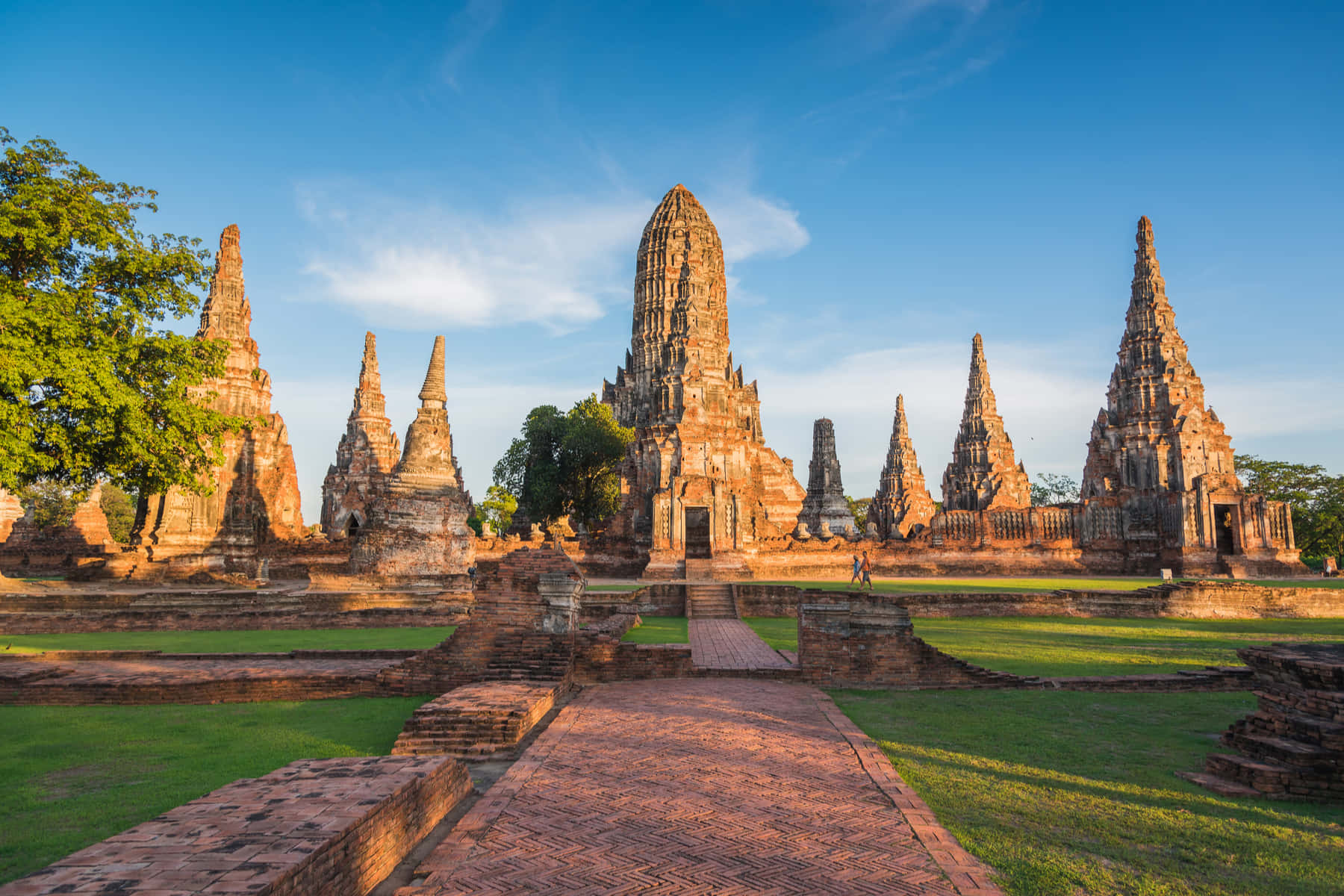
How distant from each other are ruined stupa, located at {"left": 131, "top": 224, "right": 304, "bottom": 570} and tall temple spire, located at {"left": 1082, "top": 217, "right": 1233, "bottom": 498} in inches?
1324

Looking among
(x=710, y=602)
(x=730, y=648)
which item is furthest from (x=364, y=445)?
(x=730, y=648)

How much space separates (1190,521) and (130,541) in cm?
3950

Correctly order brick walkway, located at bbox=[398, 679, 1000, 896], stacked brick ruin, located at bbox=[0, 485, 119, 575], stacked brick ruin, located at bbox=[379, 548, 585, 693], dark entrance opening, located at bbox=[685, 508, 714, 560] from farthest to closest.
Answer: stacked brick ruin, located at bbox=[0, 485, 119, 575] → dark entrance opening, located at bbox=[685, 508, 714, 560] → stacked brick ruin, located at bbox=[379, 548, 585, 693] → brick walkway, located at bbox=[398, 679, 1000, 896]

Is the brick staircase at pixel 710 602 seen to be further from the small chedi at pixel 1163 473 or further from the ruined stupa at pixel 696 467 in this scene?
the small chedi at pixel 1163 473

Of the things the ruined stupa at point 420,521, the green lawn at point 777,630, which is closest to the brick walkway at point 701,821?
the green lawn at point 777,630

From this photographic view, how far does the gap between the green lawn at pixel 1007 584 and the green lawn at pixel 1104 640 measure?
341cm

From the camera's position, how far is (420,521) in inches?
826

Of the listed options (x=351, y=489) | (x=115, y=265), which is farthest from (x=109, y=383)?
(x=351, y=489)

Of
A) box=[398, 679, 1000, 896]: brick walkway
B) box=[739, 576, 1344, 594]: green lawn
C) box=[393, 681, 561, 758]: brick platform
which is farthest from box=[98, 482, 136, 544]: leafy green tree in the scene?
box=[398, 679, 1000, 896]: brick walkway

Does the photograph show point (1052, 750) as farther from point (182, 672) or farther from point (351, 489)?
point (351, 489)

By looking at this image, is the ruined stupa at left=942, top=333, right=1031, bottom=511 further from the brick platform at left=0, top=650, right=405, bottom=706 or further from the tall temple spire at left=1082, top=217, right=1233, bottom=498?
the brick platform at left=0, top=650, right=405, bottom=706

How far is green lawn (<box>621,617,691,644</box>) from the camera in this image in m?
14.3

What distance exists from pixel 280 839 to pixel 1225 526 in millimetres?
37423

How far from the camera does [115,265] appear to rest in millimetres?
14750
